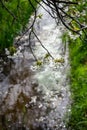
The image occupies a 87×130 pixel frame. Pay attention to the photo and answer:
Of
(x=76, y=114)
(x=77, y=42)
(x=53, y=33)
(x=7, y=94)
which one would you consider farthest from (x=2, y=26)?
(x=76, y=114)

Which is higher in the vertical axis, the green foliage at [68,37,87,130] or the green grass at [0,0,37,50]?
the green grass at [0,0,37,50]

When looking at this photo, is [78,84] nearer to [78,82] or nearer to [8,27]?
[78,82]

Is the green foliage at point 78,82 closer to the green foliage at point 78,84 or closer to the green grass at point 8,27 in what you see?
the green foliage at point 78,84

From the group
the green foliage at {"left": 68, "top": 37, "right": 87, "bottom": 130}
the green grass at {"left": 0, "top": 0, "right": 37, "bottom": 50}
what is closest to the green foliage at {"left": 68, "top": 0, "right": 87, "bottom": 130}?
the green foliage at {"left": 68, "top": 37, "right": 87, "bottom": 130}

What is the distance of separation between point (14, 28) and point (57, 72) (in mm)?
2140

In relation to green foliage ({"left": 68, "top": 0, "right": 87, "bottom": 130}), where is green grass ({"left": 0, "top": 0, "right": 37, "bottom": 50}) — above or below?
above

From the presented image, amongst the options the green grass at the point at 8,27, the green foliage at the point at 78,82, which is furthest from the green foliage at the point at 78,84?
the green grass at the point at 8,27

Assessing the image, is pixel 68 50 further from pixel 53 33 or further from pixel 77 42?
pixel 53 33

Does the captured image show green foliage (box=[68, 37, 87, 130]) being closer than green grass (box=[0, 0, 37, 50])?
Yes

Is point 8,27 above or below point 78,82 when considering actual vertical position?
above

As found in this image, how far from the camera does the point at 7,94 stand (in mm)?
6520

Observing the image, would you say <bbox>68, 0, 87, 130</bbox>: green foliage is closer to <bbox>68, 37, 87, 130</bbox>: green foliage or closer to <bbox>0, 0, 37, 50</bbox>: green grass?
<bbox>68, 37, 87, 130</bbox>: green foliage

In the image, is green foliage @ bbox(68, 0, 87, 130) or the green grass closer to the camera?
green foliage @ bbox(68, 0, 87, 130)

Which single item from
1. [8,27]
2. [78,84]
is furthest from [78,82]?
[8,27]
